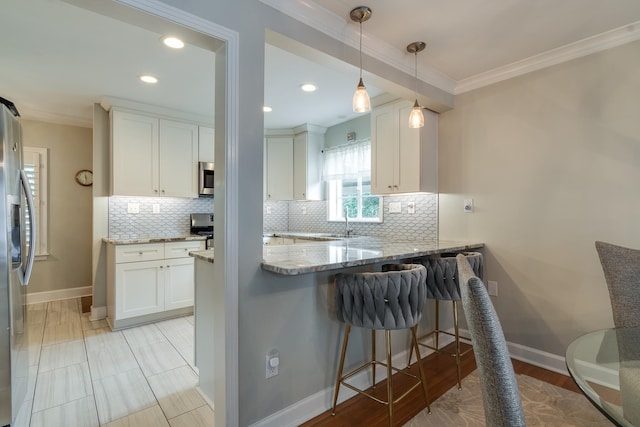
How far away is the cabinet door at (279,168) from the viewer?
464 centimetres

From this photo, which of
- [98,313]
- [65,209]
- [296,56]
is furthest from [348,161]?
[65,209]

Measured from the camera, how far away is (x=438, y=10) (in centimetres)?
186

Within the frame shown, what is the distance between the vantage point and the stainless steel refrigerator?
165cm

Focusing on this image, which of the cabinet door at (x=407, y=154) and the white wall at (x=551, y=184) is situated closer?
the white wall at (x=551, y=184)

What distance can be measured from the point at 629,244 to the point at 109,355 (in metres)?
4.11

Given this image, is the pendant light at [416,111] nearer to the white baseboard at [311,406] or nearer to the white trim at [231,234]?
the white trim at [231,234]

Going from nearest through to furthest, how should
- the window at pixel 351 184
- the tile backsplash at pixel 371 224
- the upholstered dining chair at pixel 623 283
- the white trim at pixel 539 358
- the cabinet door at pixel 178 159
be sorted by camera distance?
the upholstered dining chair at pixel 623 283 → the white trim at pixel 539 358 → the tile backsplash at pixel 371 224 → the cabinet door at pixel 178 159 → the window at pixel 351 184

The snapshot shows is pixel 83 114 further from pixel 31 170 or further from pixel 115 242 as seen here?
pixel 115 242

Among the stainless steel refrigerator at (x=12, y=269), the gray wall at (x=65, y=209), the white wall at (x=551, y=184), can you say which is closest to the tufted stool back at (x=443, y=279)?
the white wall at (x=551, y=184)

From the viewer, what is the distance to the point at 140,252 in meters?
3.38

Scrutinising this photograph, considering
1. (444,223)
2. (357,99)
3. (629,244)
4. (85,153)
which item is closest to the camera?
(357,99)

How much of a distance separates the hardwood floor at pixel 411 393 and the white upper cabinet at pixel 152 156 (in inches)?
125

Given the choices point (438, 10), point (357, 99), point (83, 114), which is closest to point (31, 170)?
point (83, 114)

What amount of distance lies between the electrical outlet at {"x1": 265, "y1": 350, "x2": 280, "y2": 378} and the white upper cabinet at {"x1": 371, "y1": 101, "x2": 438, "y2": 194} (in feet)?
6.40
